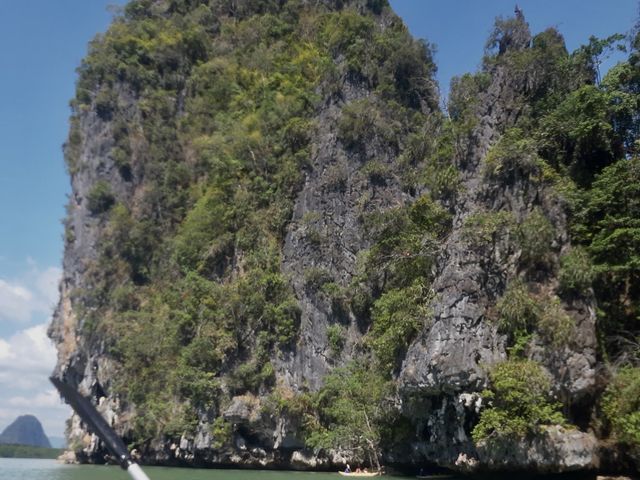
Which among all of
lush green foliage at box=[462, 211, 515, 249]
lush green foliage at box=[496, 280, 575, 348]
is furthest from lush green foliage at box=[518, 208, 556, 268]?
lush green foliage at box=[496, 280, 575, 348]

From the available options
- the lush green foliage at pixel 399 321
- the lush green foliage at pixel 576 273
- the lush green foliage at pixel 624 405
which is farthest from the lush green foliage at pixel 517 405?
the lush green foliage at pixel 399 321

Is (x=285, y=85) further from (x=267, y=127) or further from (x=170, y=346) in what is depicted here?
(x=170, y=346)

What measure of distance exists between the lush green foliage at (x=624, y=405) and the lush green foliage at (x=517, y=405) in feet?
3.60

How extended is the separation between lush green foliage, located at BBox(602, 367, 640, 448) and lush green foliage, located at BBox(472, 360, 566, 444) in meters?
1.10

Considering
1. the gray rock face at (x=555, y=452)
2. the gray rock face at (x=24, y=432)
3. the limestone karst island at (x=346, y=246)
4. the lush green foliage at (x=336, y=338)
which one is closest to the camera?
the gray rock face at (x=555, y=452)

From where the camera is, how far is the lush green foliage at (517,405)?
1342cm

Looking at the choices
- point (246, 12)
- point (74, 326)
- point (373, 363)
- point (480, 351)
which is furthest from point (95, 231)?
point (480, 351)

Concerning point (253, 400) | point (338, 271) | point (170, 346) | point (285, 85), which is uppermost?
point (285, 85)

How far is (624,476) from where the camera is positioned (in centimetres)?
1318

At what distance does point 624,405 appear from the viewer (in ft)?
41.5

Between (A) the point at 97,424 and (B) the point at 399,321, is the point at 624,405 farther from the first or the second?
(A) the point at 97,424

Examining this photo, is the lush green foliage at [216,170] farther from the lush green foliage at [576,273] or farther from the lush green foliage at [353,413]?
the lush green foliage at [576,273]

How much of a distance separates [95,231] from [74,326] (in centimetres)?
564

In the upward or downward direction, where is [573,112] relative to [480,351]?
upward
